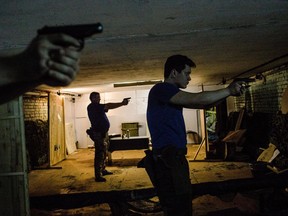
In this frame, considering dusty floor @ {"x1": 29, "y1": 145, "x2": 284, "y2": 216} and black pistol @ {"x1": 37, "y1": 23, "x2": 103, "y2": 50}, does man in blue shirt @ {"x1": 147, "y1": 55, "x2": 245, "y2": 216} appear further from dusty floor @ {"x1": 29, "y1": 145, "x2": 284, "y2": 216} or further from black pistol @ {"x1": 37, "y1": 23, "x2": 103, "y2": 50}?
dusty floor @ {"x1": 29, "y1": 145, "x2": 284, "y2": 216}

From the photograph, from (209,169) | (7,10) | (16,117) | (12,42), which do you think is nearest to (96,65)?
(16,117)

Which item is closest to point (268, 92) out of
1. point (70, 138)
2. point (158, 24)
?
point (158, 24)

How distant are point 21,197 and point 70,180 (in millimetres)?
2858

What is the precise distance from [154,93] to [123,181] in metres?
4.17

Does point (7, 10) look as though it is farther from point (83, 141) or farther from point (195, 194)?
point (83, 141)

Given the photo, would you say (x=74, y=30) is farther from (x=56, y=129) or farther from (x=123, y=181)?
(x=56, y=129)

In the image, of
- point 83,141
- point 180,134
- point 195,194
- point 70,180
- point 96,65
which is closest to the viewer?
point 180,134

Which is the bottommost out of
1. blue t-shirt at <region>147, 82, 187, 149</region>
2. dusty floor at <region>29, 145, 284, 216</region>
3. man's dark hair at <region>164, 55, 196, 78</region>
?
dusty floor at <region>29, 145, 284, 216</region>

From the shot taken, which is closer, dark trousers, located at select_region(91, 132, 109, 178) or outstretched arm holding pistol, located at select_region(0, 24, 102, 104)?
outstretched arm holding pistol, located at select_region(0, 24, 102, 104)

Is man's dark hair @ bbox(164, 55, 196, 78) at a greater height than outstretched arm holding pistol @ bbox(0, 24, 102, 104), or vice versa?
man's dark hair @ bbox(164, 55, 196, 78)

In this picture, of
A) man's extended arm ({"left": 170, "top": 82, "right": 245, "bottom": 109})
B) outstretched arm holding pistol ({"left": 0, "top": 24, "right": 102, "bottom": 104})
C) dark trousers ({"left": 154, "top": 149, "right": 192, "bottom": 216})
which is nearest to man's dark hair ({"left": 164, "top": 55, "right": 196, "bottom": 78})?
man's extended arm ({"left": 170, "top": 82, "right": 245, "bottom": 109})

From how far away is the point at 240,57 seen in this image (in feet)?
16.5

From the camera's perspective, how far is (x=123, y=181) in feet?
20.0

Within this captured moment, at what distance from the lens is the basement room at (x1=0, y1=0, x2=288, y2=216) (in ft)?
3.79
